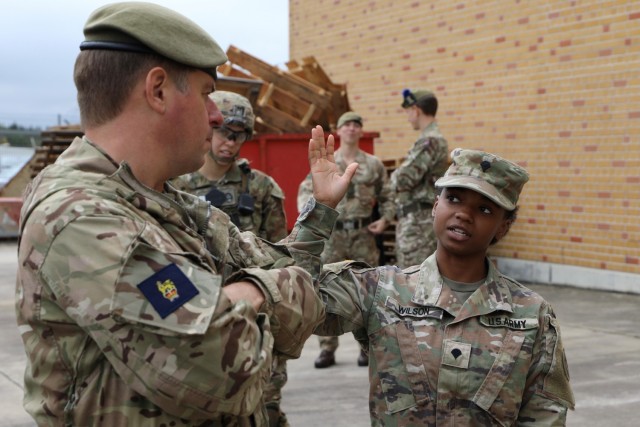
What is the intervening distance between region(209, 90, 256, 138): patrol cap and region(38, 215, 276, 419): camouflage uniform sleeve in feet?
11.5

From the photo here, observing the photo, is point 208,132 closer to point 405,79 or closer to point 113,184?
point 113,184

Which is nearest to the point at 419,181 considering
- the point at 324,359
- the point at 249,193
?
the point at 324,359

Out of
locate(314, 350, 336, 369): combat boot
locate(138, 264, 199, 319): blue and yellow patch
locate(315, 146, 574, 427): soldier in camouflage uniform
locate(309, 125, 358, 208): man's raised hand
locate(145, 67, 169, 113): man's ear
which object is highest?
locate(145, 67, 169, 113): man's ear

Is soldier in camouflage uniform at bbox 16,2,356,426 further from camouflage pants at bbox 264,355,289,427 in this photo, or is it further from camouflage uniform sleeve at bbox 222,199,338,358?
camouflage pants at bbox 264,355,289,427

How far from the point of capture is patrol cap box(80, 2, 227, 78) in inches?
66.6

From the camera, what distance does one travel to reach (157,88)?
172cm

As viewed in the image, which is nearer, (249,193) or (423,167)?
(249,193)

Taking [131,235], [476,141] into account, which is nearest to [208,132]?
[131,235]

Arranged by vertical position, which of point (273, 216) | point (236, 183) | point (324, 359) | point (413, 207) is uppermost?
point (236, 183)

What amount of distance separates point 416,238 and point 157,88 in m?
5.82

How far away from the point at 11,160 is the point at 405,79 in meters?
14.8

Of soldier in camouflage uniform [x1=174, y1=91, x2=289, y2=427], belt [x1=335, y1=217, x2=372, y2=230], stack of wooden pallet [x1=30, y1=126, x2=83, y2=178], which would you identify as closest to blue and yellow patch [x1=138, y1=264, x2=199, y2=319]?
soldier in camouflage uniform [x1=174, y1=91, x2=289, y2=427]

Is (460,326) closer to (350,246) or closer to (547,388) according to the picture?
(547,388)

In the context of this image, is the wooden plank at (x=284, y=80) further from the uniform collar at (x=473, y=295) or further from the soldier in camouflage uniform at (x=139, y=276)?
the soldier in camouflage uniform at (x=139, y=276)
